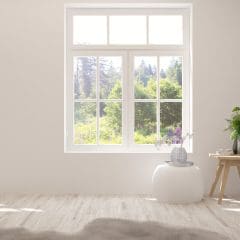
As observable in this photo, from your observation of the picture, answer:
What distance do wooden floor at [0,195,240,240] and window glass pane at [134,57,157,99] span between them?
1435 millimetres

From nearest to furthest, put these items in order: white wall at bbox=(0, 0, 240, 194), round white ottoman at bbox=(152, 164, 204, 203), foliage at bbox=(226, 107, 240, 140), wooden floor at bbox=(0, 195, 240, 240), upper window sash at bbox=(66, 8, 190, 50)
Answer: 1. wooden floor at bbox=(0, 195, 240, 240)
2. round white ottoman at bbox=(152, 164, 204, 203)
3. foliage at bbox=(226, 107, 240, 140)
4. white wall at bbox=(0, 0, 240, 194)
5. upper window sash at bbox=(66, 8, 190, 50)

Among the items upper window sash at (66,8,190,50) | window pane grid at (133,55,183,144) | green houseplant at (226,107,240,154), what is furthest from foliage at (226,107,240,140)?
upper window sash at (66,8,190,50)

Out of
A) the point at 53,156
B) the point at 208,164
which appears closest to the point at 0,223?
the point at 53,156

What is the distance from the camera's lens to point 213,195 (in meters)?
6.83

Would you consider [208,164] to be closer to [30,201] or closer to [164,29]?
[164,29]

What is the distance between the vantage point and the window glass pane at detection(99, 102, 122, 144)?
719cm

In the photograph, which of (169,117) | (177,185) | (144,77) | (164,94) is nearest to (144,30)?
(144,77)

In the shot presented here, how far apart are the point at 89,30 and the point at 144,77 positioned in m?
0.98

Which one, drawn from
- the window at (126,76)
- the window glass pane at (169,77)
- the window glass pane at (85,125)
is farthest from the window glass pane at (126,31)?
the window glass pane at (85,125)

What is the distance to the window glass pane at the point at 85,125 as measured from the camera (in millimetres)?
7203

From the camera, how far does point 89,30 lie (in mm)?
7184

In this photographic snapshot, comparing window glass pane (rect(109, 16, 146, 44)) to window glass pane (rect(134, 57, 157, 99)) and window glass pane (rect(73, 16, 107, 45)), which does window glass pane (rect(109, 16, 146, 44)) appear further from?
window glass pane (rect(134, 57, 157, 99))

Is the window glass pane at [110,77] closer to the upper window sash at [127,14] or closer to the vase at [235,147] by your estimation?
the upper window sash at [127,14]

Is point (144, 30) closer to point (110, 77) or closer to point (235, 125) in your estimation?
point (110, 77)
